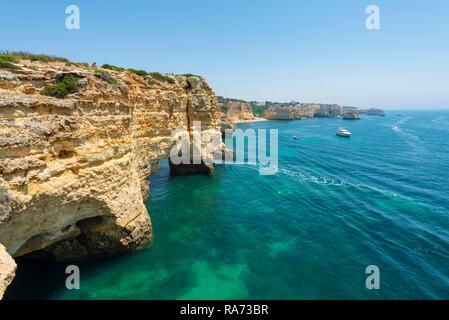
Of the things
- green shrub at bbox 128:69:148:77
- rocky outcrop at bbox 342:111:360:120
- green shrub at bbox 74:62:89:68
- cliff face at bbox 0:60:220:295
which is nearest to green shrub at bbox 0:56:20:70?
cliff face at bbox 0:60:220:295

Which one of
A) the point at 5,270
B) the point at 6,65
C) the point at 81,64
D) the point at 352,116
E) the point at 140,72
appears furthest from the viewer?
the point at 352,116

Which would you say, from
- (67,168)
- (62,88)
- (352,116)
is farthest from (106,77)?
(352,116)

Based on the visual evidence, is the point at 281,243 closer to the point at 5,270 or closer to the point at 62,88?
the point at 5,270

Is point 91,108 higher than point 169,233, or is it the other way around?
point 91,108

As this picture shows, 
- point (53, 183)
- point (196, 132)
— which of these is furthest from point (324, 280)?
point (196, 132)
